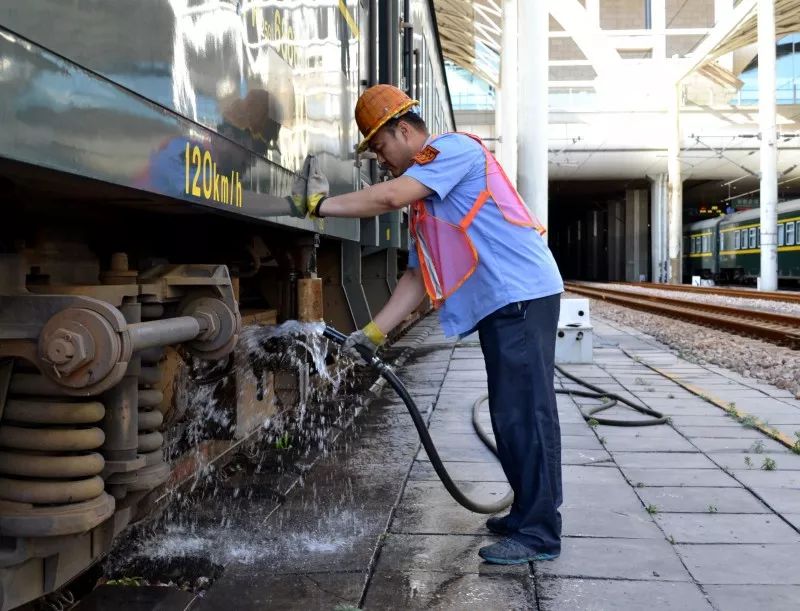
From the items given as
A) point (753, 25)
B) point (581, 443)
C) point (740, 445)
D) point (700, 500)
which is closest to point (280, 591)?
point (700, 500)

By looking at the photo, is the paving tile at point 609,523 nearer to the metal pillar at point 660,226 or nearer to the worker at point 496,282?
the worker at point 496,282

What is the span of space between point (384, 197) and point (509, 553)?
1407 mm

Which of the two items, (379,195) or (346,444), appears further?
(346,444)

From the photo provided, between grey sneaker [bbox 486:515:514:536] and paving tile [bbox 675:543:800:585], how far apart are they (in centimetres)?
67

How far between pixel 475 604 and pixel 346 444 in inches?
100

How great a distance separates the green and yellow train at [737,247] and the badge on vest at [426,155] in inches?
1163

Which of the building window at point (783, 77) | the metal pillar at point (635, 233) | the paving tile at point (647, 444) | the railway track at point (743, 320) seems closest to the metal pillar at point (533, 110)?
the railway track at point (743, 320)

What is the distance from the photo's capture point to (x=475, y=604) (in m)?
2.90

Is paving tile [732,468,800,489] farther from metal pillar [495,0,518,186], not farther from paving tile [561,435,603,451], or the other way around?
metal pillar [495,0,518,186]

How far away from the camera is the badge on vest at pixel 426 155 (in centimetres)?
328

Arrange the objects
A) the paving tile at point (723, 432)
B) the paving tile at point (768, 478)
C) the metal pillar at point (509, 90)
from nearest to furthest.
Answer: the paving tile at point (768, 478)
the paving tile at point (723, 432)
the metal pillar at point (509, 90)

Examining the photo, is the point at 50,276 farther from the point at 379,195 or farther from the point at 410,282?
the point at 410,282

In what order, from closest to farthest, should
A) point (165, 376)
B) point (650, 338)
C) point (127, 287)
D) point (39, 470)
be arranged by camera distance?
point (39, 470)
point (127, 287)
point (165, 376)
point (650, 338)

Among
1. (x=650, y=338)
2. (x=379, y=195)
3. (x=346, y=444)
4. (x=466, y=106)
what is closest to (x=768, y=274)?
(x=650, y=338)
